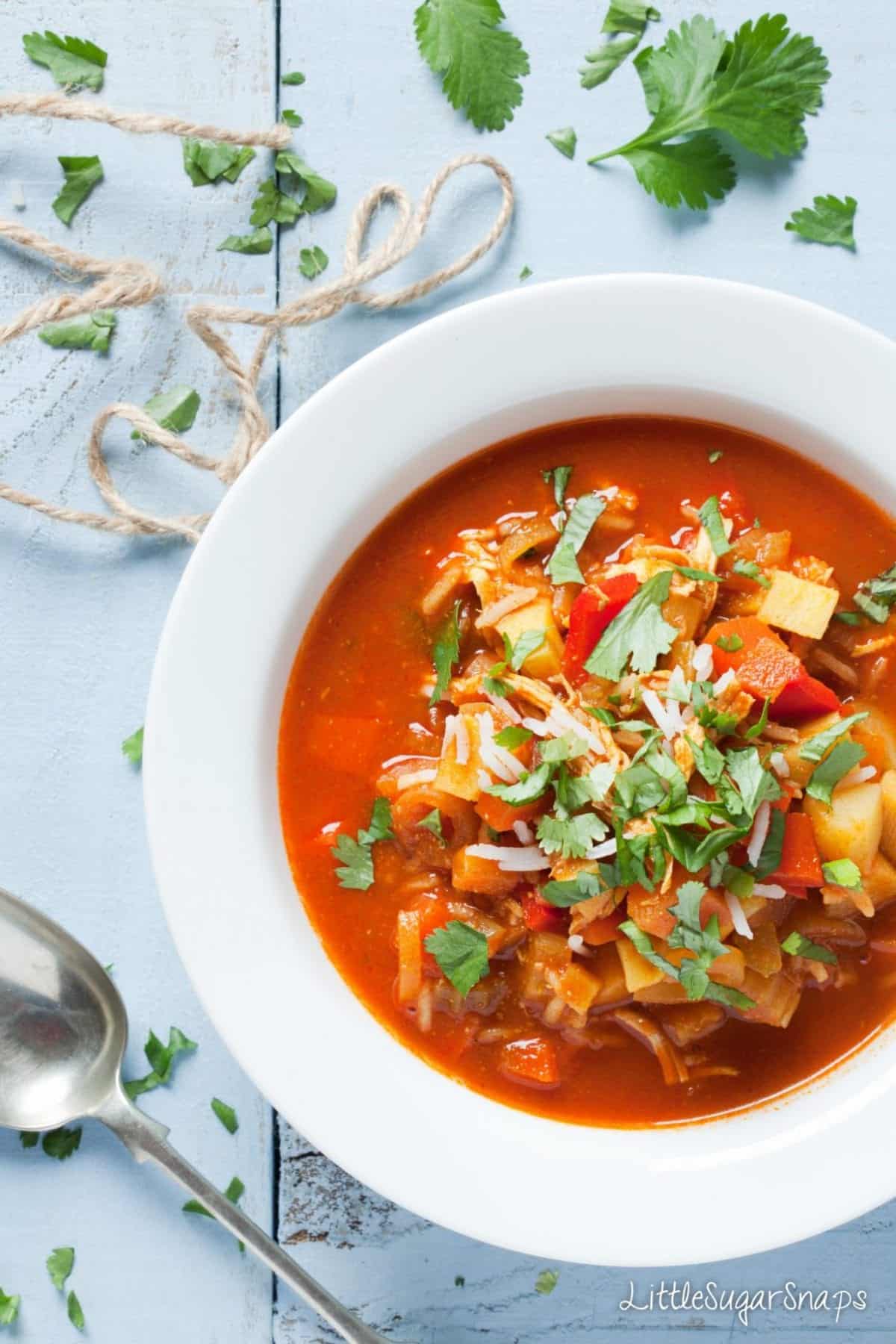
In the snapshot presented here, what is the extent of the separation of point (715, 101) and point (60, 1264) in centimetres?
378

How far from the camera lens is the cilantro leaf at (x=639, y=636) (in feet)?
10.2

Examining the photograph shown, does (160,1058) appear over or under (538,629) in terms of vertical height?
under

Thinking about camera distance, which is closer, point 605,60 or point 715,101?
point 715,101

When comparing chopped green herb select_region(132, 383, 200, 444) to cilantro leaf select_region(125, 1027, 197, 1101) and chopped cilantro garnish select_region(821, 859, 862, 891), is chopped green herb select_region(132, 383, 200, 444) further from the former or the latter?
chopped cilantro garnish select_region(821, 859, 862, 891)

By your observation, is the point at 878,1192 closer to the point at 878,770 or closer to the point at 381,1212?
the point at 878,770

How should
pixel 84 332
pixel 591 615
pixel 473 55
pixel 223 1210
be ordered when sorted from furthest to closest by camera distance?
pixel 84 332
pixel 473 55
pixel 223 1210
pixel 591 615

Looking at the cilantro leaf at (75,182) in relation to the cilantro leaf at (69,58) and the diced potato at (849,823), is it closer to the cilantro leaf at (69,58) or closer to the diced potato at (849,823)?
the cilantro leaf at (69,58)

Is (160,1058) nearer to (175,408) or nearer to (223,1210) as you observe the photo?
(223,1210)

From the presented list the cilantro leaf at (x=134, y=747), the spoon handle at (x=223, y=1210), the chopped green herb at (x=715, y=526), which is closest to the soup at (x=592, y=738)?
the chopped green herb at (x=715, y=526)

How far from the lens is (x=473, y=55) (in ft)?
11.9

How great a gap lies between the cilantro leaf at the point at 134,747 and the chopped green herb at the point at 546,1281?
186cm

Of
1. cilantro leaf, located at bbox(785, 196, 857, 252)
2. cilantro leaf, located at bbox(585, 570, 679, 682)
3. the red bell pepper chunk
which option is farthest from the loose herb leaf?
cilantro leaf, located at bbox(785, 196, 857, 252)

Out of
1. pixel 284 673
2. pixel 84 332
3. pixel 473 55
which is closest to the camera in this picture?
pixel 284 673

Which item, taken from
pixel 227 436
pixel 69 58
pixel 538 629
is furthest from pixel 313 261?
pixel 538 629
